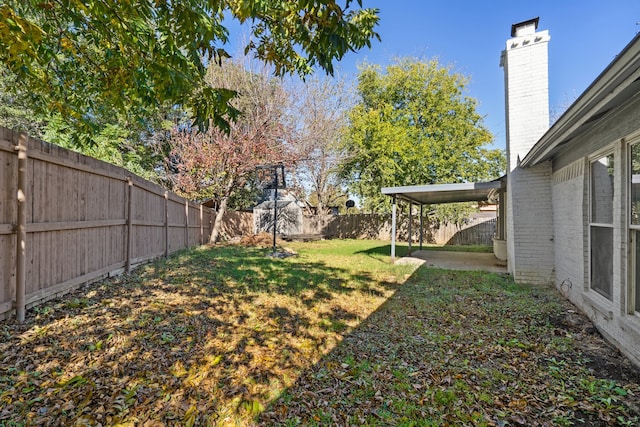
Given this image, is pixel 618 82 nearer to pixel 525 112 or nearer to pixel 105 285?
pixel 525 112

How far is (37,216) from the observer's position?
3.62 meters

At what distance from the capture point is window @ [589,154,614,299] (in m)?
3.55

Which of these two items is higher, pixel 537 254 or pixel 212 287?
pixel 537 254

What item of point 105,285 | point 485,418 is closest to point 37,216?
point 105,285

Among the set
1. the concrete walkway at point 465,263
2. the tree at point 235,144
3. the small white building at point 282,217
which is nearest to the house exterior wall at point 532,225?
the concrete walkway at point 465,263

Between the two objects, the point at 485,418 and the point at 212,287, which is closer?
the point at 485,418

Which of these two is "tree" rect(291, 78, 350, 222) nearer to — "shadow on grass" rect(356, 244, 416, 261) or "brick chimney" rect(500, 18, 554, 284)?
"shadow on grass" rect(356, 244, 416, 261)

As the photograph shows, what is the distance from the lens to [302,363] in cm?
293

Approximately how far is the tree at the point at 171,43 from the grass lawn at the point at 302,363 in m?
2.21

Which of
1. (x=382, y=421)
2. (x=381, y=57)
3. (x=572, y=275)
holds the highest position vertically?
(x=381, y=57)

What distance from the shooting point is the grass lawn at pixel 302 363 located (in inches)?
86.0

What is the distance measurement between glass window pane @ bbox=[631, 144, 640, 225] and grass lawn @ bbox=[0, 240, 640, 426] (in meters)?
1.35

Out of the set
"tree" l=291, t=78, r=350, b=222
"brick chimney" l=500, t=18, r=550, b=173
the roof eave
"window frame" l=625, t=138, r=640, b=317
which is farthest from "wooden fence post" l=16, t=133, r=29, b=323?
"tree" l=291, t=78, r=350, b=222

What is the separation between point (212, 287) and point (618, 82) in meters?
5.63
